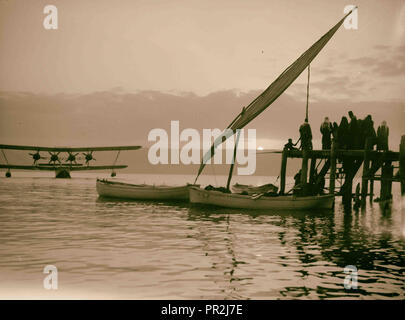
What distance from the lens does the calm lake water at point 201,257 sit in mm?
12102

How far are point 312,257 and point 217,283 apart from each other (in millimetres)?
5660

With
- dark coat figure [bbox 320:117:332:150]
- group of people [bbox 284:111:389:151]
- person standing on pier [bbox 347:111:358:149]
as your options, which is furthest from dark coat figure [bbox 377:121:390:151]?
dark coat figure [bbox 320:117:332:150]

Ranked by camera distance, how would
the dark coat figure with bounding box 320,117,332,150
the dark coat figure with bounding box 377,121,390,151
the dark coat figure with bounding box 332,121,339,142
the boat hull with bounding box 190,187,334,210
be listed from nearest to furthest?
the boat hull with bounding box 190,187,334,210 → the dark coat figure with bounding box 332,121,339,142 → the dark coat figure with bounding box 377,121,390,151 → the dark coat figure with bounding box 320,117,332,150

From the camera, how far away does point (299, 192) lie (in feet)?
118

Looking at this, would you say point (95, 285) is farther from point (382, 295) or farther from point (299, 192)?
point (299, 192)

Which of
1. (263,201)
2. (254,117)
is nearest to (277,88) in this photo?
(254,117)

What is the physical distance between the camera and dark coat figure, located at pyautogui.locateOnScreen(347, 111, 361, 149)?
3434 centimetres

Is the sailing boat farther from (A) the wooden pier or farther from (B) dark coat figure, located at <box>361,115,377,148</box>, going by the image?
(B) dark coat figure, located at <box>361,115,377,148</box>

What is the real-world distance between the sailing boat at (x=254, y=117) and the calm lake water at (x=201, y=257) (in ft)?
6.81

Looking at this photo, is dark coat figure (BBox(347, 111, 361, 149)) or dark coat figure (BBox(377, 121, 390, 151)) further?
dark coat figure (BBox(347, 111, 361, 149))

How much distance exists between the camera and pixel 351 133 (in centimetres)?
3459

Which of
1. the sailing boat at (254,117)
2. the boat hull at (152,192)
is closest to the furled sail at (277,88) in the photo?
the sailing boat at (254,117)

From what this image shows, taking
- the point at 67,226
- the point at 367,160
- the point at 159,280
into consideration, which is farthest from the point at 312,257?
the point at 367,160
